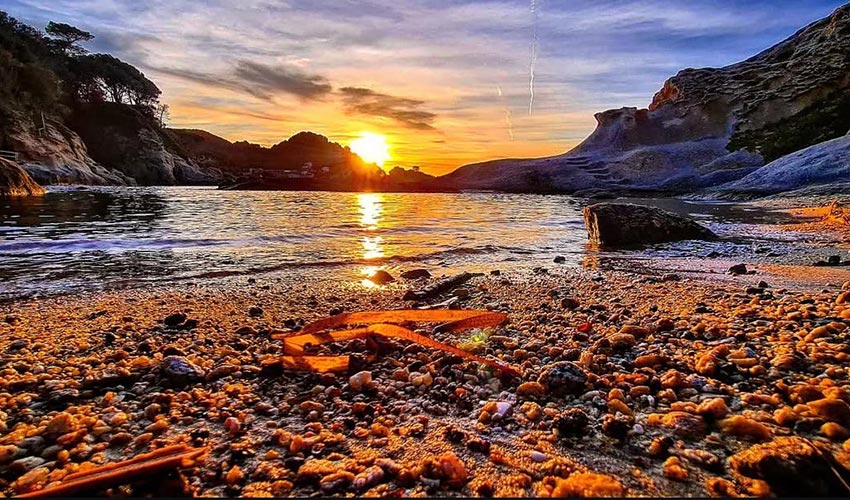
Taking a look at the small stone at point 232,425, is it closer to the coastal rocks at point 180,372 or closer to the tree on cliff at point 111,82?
the coastal rocks at point 180,372

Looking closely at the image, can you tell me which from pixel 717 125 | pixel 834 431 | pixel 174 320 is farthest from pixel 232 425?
pixel 717 125

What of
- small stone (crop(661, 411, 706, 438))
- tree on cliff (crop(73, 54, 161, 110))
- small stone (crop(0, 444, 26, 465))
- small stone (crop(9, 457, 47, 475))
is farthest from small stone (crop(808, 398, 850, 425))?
tree on cliff (crop(73, 54, 161, 110))

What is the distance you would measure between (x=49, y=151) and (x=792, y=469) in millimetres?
62300

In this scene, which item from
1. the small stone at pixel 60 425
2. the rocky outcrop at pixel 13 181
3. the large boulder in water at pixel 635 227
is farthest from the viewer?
the rocky outcrop at pixel 13 181

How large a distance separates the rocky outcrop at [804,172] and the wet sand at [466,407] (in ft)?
100

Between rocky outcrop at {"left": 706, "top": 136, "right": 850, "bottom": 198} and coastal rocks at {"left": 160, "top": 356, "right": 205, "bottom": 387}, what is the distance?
32944mm

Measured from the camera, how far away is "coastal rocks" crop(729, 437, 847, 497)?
144cm

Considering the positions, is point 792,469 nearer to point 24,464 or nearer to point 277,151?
point 24,464

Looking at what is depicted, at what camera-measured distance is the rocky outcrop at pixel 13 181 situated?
82.4ft

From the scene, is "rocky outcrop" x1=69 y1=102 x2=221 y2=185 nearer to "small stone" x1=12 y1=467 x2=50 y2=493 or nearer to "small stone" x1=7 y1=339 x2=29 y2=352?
"small stone" x1=7 y1=339 x2=29 y2=352

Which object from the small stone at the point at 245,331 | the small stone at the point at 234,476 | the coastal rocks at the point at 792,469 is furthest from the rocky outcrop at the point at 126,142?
the coastal rocks at the point at 792,469

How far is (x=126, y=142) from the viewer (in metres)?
69.4

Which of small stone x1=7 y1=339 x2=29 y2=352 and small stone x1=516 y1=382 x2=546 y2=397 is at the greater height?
small stone x1=516 y1=382 x2=546 y2=397

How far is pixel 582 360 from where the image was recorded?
2744 mm
